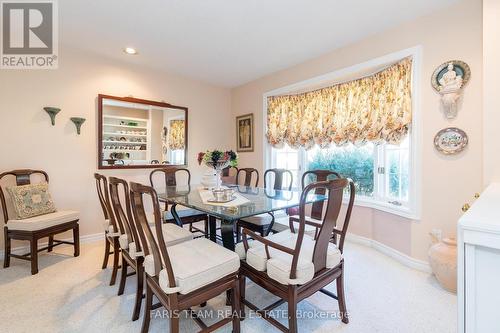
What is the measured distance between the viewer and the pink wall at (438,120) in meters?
2.09

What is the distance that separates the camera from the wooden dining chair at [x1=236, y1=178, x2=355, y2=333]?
1378mm

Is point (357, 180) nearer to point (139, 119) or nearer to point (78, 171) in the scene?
point (139, 119)

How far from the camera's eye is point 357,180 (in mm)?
3338

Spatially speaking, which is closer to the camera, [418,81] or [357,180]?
[418,81]

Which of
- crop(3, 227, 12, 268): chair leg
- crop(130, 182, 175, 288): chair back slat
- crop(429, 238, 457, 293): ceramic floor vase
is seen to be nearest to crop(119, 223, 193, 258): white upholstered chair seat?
crop(130, 182, 175, 288): chair back slat

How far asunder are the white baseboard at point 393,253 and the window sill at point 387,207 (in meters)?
0.44

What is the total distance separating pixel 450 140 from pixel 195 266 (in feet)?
8.19

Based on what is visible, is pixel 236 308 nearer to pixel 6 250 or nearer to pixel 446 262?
pixel 446 262

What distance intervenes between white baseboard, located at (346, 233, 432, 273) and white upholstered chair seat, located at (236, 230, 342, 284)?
1.37 m

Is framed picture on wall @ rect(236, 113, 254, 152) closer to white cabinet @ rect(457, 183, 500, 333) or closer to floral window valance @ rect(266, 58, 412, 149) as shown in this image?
floral window valance @ rect(266, 58, 412, 149)

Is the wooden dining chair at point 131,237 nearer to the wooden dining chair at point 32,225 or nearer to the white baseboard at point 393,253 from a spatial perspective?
the wooden dining chair at point 32,225

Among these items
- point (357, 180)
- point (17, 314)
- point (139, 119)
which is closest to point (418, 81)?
point (357, 180)

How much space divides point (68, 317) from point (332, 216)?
2.08 m

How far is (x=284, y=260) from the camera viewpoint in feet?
4.96
